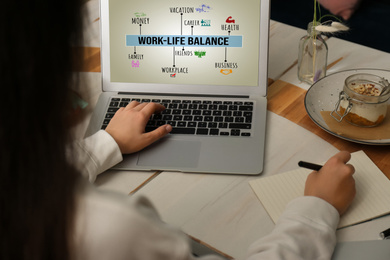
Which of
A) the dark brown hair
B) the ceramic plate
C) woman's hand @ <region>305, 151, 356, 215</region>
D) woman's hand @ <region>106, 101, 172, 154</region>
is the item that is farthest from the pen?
the dark brown hair

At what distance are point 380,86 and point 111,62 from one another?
Answer: 67 cm

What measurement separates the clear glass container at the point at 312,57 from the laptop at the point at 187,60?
138 millimetres

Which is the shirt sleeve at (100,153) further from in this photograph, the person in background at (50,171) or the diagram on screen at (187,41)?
the person in background at (50,171)

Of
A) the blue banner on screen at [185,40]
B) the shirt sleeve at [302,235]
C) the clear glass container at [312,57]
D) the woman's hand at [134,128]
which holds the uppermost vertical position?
the blue banner on screen at [185,40]

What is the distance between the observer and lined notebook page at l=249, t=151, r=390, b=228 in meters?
0.93

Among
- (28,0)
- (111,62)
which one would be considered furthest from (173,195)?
(28,0)

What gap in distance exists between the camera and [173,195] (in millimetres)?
1011

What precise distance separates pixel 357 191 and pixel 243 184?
0.74ft

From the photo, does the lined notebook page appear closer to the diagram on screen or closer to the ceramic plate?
the ceramic plate

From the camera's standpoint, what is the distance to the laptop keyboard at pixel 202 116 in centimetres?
117

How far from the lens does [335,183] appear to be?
0.94 metres

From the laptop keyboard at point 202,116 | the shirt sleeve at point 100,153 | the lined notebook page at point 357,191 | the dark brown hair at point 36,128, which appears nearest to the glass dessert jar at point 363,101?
the lined notebook page at point 357,191

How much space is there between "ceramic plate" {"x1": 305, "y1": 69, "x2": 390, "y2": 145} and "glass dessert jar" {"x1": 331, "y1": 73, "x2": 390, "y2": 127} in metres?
0.04

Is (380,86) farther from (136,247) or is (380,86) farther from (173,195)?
(136,247)
